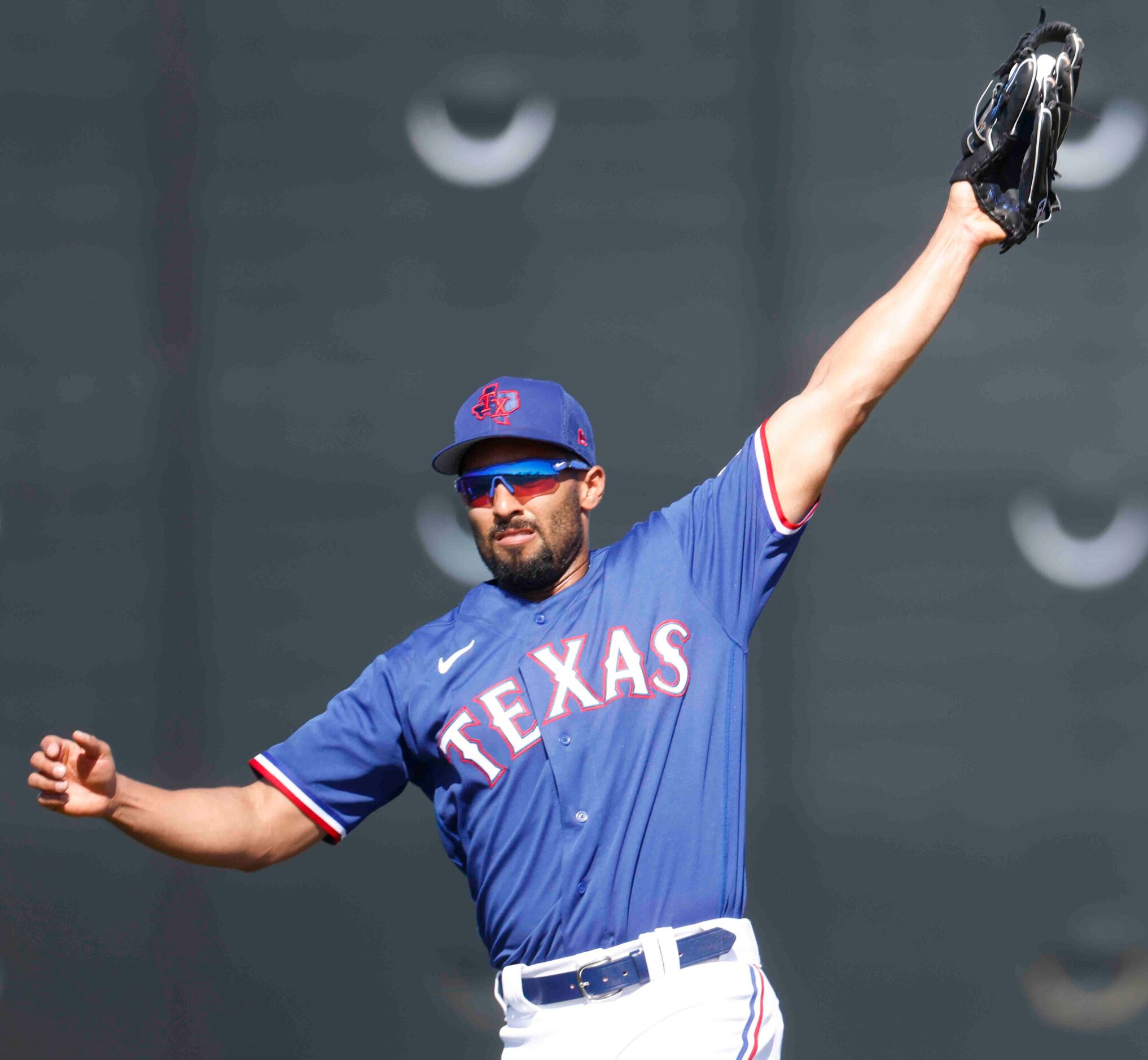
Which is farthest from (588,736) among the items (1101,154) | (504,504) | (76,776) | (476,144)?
(1101,154)

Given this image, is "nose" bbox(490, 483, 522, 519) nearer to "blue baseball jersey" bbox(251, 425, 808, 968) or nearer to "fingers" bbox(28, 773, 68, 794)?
"blue baseball jersey" bbox(251, 425, 808, 968)

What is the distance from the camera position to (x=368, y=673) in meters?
2.22

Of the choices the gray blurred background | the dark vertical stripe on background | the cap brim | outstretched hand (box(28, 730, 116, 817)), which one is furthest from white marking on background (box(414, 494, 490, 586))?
outstretched hand (box(28, 730, 116, 817))

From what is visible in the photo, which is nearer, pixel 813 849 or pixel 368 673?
pixel 368 673

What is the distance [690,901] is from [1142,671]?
139 centimetres

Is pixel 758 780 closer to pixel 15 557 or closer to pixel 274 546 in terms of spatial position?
pixel 274 546

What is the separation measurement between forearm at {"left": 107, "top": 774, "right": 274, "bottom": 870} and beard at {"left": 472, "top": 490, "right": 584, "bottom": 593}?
1.79 ft

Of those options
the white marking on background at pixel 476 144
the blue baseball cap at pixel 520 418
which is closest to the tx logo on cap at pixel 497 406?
the blue baseball cap at pixel 520 418

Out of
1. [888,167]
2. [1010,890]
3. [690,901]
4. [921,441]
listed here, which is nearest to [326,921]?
[690,901]

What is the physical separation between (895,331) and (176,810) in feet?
4.30

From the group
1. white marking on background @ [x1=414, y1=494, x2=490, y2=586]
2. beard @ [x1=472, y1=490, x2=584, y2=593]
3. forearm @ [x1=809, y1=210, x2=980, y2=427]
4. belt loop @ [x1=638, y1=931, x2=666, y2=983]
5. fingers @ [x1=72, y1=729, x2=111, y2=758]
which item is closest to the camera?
fingers @ [x1=72, y1=729, x2=111, y2=758]

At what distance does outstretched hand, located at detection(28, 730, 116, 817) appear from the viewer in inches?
74.5

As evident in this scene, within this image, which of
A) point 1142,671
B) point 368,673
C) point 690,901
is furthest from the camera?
point 1142,671

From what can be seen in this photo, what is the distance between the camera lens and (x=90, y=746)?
189 cm
